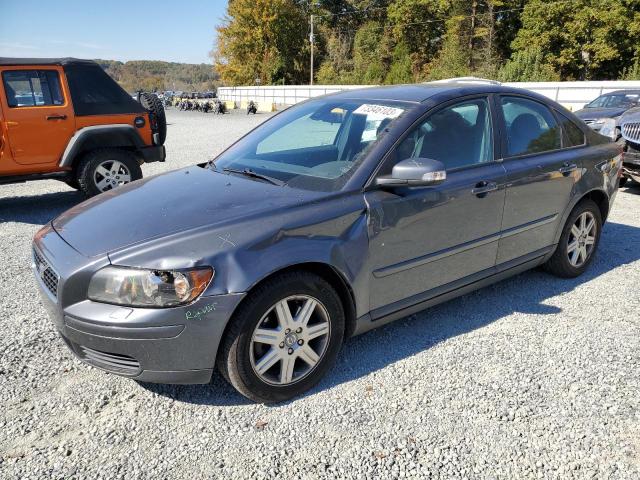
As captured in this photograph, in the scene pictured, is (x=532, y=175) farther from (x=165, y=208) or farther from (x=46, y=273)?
(x=46, y=273)

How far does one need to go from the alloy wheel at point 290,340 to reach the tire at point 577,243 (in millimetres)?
2504

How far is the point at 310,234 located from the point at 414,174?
0.69m

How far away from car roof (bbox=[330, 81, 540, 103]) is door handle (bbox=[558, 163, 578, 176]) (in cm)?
66

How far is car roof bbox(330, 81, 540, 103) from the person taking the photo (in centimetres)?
350

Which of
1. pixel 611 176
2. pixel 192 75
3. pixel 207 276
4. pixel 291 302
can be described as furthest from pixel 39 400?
pixel 192 75

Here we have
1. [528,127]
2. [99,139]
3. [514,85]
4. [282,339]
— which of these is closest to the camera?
[282,339]

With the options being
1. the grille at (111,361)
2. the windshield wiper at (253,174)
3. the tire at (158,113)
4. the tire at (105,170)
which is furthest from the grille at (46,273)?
the tire at (158,113)

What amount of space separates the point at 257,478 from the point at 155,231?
1260mm

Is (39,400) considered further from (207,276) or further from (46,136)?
(46,136)

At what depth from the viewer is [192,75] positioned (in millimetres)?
146250

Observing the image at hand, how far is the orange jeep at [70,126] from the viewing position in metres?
Result: 6.55

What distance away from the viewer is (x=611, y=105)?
12.2m

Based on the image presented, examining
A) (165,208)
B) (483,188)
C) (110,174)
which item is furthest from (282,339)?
(110,174)

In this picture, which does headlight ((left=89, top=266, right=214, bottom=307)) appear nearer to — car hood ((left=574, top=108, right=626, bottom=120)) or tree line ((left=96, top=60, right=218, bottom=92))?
car hood ((left=574, top=108, right=626, bottom=120))
